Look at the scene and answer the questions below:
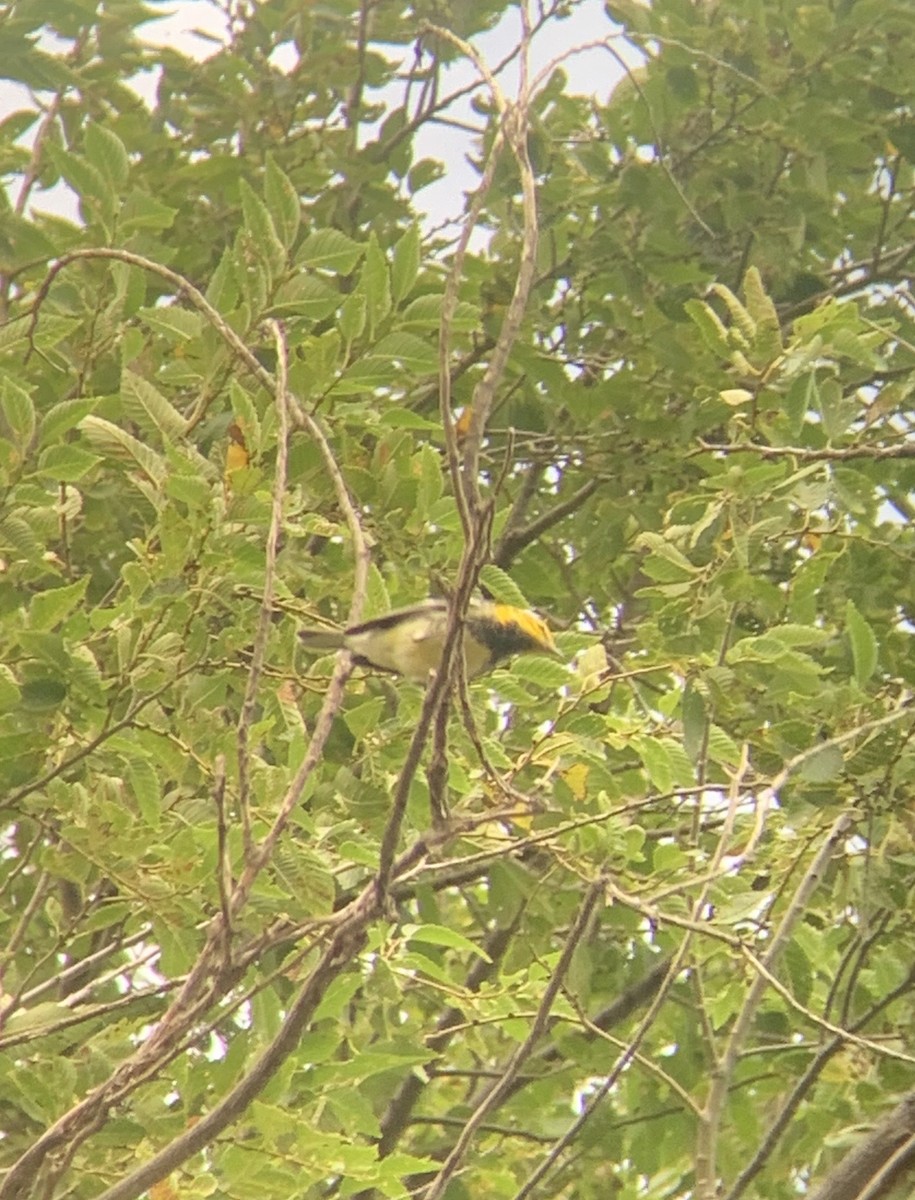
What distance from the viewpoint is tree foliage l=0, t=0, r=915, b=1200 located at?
87.3 inches

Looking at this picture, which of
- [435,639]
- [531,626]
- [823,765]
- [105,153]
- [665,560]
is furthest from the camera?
[435,639]

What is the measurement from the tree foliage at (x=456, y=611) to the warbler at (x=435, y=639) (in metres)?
0.08

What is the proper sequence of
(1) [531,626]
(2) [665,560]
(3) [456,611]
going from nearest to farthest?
(3) [456,611] → (2) [665,560] → (1) [531,626]

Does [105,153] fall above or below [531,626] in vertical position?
above

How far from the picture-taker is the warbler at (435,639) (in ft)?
9.59

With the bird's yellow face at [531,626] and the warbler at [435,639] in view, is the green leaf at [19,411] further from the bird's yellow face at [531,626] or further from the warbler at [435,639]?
the bird's yellow face at [531,626]

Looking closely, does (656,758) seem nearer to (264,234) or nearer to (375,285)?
(375,285)

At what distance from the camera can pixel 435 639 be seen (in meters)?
3.16

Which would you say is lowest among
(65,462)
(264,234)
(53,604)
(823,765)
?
(823,765)

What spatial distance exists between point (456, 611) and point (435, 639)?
4.90 ft

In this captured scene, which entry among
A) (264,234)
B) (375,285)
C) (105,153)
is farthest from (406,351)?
(105,153)

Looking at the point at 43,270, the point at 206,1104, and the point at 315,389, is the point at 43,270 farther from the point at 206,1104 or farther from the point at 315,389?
the point at 206,1104

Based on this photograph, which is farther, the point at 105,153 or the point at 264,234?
the point at 105,153

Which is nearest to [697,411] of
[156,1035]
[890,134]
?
[890,134]
